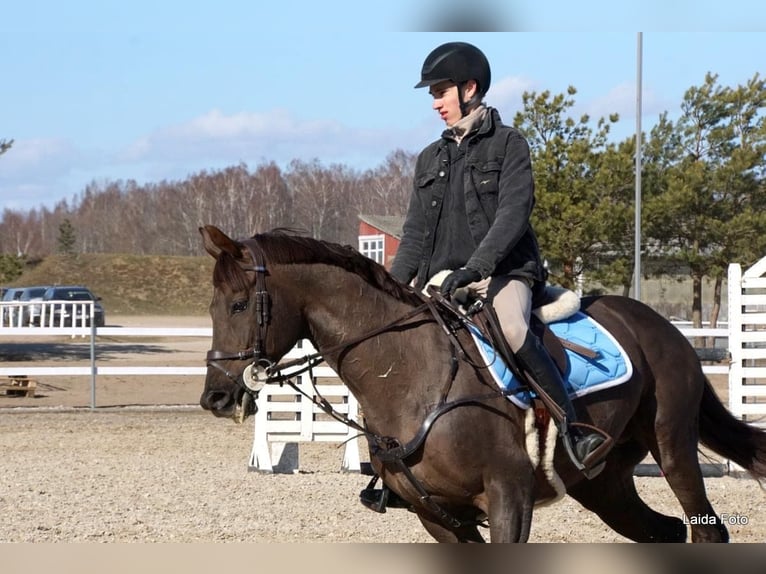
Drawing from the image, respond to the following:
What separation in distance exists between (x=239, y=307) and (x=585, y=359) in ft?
6.24

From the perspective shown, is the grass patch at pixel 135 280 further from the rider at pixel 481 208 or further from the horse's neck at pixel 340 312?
the horse's neck at pixel 340 312

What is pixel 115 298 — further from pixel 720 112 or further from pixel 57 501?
pixel 57 501

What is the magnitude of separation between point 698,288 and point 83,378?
61.3 feet

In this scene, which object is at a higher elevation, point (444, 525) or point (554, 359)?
point (554, 359)

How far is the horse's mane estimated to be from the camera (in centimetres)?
464

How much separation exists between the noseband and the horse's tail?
3.11m

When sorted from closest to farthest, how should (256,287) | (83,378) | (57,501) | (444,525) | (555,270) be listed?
(256,287), (444,525), (57,501), (83,378), (555,270)

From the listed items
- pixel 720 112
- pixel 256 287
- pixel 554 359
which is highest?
pixel 720 112

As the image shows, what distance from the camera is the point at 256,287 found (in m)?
4.63

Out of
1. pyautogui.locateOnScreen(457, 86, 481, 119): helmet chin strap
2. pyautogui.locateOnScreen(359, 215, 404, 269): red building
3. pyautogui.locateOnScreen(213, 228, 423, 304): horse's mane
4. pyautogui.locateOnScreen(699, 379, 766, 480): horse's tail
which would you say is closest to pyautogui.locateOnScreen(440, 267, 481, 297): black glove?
pyautogui.locateOnScreen(213, 228, 423, 304): horse's mane

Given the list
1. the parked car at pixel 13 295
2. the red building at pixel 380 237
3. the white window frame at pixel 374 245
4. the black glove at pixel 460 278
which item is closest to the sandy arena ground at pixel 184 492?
the black glove at pixel 460 278

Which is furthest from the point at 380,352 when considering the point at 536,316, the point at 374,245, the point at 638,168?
the point at 374,245

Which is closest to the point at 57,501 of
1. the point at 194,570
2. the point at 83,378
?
the point at 194,570

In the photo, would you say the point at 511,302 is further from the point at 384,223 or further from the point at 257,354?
the point at 384,223
